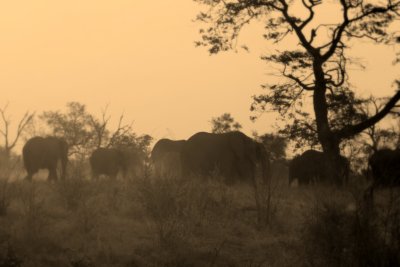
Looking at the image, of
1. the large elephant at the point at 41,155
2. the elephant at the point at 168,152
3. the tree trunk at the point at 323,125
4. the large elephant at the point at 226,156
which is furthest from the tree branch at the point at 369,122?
the elephant at the point at 168,152

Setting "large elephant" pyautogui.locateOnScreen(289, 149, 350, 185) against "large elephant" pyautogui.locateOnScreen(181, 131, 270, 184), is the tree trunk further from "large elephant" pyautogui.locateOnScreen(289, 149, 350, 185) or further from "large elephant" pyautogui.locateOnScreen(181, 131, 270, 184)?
"large elephant" pyautogui.locateOnScreen(289, 149, 350, 185)

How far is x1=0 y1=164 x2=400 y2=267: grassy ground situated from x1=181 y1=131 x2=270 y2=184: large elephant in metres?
6.87

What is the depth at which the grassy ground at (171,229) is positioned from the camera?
942 centimetres

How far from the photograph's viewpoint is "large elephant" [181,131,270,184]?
21.7m

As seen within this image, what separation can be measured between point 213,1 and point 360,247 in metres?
13.0

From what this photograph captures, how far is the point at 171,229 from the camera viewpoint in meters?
10.7

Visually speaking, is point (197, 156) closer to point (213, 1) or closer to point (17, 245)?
point (213, 1)

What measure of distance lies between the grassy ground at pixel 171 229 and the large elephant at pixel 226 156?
6872 mm

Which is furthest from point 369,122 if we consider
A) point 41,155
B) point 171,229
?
point 41,155

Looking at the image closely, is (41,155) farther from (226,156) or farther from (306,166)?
(306,166)

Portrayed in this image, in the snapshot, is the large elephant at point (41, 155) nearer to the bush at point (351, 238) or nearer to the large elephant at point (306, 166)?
the large elephant at point (306, 166)

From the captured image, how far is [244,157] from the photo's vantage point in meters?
21.8

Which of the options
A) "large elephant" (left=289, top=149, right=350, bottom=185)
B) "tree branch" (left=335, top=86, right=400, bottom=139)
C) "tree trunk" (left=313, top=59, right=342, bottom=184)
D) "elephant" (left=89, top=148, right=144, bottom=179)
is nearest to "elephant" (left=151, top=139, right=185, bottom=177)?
"elephant" (left=89, top=148, right=144, bottom=179)

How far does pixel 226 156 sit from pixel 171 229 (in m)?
11.4
